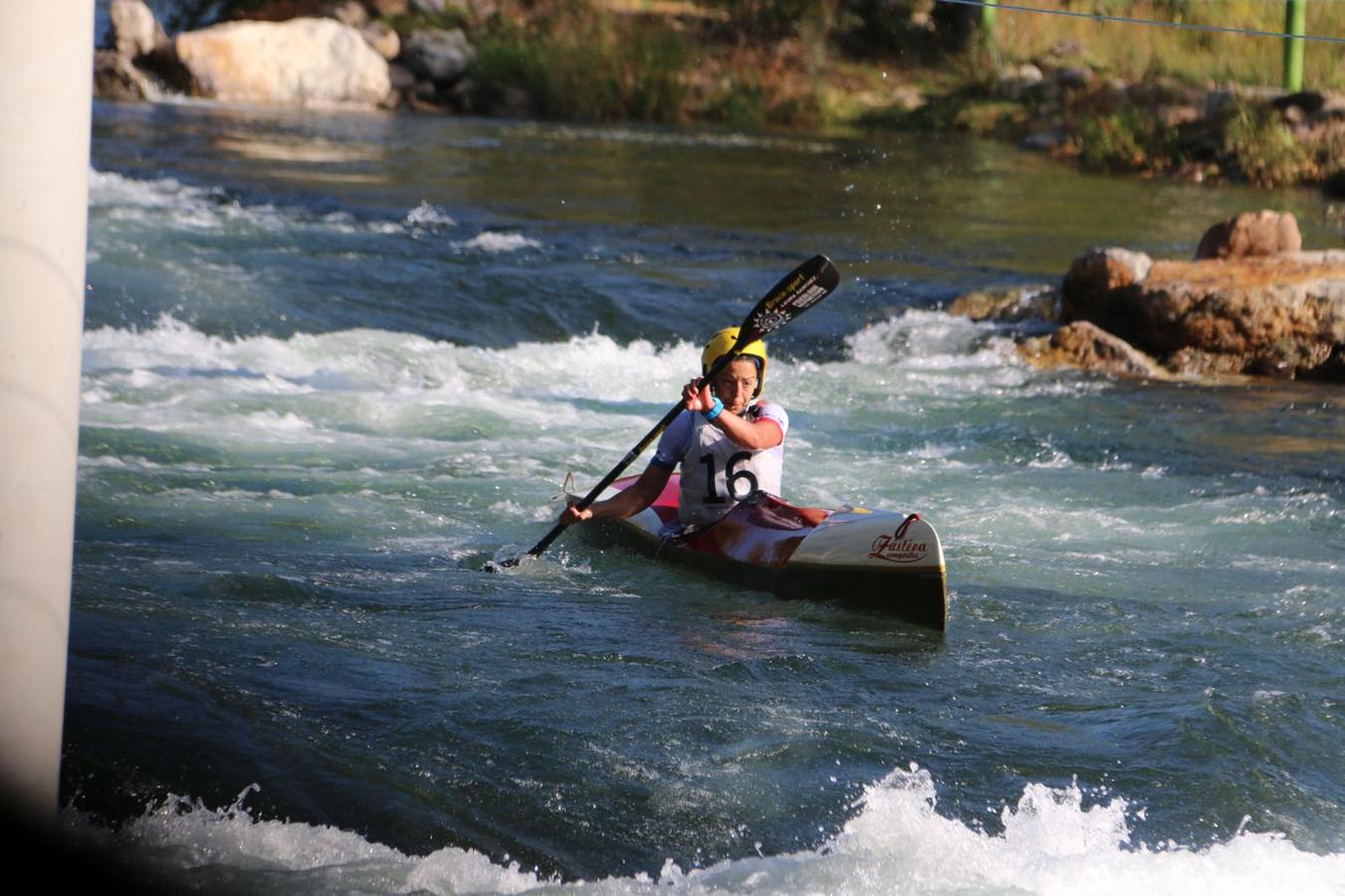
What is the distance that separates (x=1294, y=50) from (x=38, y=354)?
72.1 feet

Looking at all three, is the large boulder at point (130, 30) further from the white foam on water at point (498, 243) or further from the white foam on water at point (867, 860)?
the white foam on water at point (867, 860)

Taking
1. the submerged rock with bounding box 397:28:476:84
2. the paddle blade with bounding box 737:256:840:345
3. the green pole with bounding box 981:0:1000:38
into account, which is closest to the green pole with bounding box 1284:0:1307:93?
the green pole with bounding box 981:0:1000:38

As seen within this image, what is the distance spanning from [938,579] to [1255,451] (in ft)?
11.9

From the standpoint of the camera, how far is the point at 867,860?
342 centimetres

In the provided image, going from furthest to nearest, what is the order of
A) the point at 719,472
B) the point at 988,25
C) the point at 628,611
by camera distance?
the point at 988,25 → the point at 719,472 → the point at 628,611

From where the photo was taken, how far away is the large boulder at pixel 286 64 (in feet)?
74.8

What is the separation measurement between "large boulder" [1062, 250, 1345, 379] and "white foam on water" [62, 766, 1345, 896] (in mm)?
6483

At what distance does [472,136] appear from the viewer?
66.9 feet

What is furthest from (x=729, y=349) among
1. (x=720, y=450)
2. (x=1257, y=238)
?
(x=1257, y=238)

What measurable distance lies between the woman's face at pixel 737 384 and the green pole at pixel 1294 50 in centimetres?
A: 1774

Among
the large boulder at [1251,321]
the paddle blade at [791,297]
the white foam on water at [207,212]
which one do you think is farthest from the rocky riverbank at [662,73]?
the paddle blade at [791,297]

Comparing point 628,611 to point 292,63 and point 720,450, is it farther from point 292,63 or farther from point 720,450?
point 292,63

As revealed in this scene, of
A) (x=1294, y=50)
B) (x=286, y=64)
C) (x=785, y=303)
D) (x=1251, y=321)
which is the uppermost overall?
(x=1294, y=50)

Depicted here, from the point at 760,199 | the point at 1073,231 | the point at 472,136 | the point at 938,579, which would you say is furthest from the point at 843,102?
the point at 938,579
